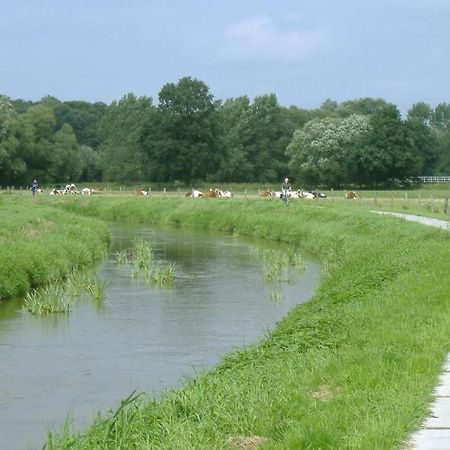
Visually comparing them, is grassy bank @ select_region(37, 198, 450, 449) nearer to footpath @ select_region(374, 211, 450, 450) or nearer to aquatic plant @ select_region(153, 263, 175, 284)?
footpath @ select_region(374, 211, 450, 450)

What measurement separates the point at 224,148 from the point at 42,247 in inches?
2630

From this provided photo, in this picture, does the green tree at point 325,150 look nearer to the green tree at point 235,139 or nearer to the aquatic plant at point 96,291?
the green tree at point 235,139

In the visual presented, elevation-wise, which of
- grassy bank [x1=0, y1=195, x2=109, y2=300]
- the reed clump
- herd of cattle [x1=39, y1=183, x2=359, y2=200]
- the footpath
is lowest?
the reed clump

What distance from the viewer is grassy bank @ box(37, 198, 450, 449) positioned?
9.32 m

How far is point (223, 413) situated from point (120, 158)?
99503mm

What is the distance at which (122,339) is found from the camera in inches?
828

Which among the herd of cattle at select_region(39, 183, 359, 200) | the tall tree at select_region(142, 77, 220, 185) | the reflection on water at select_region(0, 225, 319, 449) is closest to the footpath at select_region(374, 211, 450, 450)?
the reflection on water at select_region(0, 225, 319, 449)

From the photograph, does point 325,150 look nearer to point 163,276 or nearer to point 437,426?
point 163,276

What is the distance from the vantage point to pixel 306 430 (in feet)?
29.3

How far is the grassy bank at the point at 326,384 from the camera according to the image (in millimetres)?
9320

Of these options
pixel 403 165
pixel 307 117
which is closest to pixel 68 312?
pixel 403 165

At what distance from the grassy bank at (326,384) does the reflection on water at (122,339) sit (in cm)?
136

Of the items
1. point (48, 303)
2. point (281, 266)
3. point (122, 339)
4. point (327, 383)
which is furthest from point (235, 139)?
point (327, 383)

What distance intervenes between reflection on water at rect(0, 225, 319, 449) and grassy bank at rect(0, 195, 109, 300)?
4.59 feet
